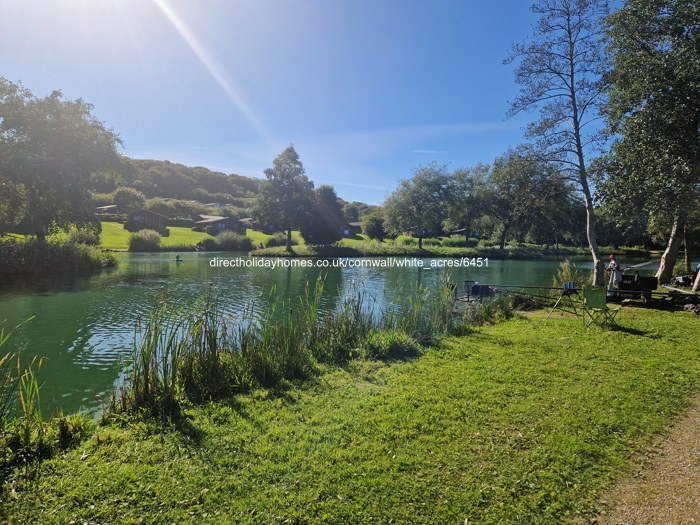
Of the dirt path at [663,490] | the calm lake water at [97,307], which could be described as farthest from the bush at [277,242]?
the dirt path at [663,490]

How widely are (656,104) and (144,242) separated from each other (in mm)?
52521

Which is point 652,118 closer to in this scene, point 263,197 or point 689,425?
point 689,425

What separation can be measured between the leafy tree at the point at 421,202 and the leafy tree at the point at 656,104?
1806 inches

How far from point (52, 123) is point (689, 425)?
38.9m

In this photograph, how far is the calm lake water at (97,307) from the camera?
8187 millimetres

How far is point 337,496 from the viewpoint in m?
3.37

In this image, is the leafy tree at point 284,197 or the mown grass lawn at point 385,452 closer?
the mown grass lawn at point 385,452

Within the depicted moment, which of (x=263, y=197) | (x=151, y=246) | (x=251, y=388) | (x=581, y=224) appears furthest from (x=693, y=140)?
(x=581, y=224)

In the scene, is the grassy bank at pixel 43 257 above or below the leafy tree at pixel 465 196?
below

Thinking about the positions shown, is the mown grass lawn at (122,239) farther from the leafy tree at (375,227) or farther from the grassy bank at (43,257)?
the leafy tree at (375,227)

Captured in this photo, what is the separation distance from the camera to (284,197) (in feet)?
159

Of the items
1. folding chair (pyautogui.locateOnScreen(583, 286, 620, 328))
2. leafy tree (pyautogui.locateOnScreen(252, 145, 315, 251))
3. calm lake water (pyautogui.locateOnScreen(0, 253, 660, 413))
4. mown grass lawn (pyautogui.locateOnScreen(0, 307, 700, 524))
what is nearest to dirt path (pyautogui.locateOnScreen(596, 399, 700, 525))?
mown grass lawn (pyautogui.locateOnScreen(0, 307, 700, 524))

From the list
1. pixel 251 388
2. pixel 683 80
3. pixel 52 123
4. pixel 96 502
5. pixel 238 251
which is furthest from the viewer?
pixel 238 251

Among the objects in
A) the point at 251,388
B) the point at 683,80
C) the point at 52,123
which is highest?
the point at 52,123
